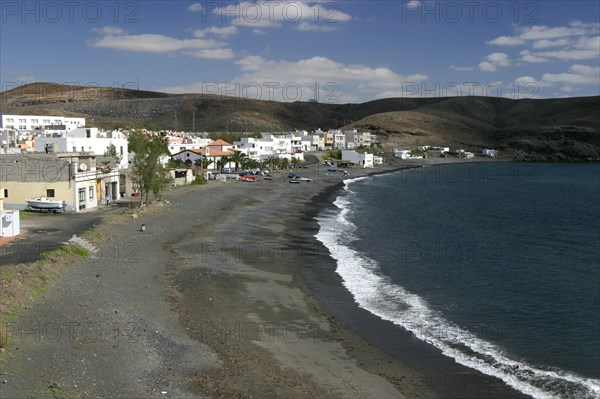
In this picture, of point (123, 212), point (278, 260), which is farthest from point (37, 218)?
point (278, 260)

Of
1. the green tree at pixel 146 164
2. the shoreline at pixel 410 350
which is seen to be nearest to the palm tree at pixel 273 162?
the green tree at pixel 146 164

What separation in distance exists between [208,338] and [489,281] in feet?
61.7

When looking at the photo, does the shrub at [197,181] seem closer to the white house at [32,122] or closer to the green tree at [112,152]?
the green tree at [112,152]

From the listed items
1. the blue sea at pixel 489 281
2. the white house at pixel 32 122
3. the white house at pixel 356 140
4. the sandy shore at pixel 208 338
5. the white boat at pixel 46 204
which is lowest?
the blue sea at pixel 489 281

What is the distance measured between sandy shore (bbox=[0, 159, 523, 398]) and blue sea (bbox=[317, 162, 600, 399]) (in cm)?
179

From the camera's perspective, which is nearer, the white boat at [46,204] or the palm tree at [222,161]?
the white boat at [46,204]

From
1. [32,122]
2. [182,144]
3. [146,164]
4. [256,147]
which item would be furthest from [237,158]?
[32,122]

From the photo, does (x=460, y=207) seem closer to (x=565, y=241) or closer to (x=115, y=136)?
(x=565, y=241)

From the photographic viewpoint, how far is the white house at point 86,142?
58.8 metres

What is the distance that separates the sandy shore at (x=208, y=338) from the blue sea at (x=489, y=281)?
5.88 feet

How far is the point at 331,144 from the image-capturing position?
18050 centimetres

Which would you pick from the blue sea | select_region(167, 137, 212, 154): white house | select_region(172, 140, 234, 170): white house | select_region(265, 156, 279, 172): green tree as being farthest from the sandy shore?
select_region(265, 156, 279, 172): green tree

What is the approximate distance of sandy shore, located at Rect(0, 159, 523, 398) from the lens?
1527 cm

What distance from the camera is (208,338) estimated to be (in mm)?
19281
